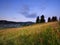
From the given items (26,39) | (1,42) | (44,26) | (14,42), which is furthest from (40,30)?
(1,42)

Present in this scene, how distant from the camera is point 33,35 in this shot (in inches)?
146

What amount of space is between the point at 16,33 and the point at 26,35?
0.24 metres

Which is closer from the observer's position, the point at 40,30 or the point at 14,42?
the point at 14,42

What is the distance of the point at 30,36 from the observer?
3.69 metres

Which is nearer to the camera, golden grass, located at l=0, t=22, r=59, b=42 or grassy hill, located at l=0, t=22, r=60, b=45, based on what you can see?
grassy hill, located at l=0, t=22, r=60, b=45

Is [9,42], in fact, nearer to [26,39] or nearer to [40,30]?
[26,39]

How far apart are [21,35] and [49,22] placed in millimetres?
828

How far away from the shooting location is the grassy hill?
11.6 ft

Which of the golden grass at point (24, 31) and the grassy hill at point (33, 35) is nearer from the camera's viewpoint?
the grassy hill at point (33, 35)

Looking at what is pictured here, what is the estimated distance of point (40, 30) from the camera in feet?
12.5

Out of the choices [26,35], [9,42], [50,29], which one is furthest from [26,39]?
[50,29]

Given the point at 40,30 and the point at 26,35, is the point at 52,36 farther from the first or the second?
the point at 26,35

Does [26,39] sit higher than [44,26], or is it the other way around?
[44,26]

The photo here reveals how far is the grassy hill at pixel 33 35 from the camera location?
3.54m
